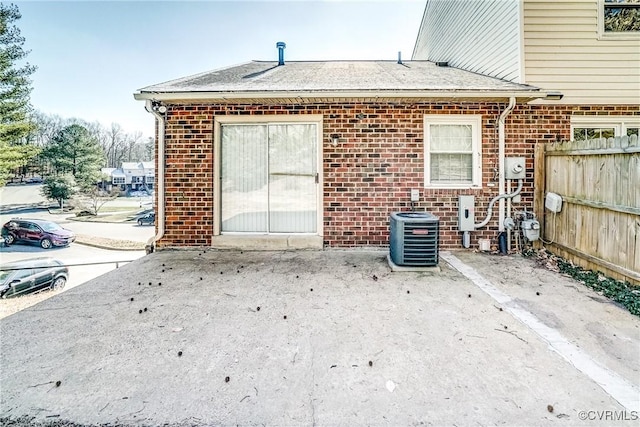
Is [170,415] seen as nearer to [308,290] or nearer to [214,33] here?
[308,290]

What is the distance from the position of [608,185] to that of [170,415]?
5.09 m

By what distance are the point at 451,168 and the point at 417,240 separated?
1.92 meters

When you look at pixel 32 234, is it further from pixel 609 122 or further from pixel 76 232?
pixel 609 122

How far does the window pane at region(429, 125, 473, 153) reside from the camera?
5.21 meters

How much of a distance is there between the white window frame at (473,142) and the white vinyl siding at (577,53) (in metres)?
1.37

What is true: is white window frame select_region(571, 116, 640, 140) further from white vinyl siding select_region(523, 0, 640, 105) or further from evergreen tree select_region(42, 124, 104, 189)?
evergreen tree select_region(42, 124, 104, 189)

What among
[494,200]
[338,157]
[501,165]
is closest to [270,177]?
[338,157]

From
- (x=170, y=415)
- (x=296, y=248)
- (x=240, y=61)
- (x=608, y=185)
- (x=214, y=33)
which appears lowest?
(x=170, y=415)

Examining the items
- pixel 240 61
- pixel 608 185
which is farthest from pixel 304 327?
pixel 240 61

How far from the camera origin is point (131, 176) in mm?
24156

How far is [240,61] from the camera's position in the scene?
775 cm

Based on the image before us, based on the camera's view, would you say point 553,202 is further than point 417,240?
Yes

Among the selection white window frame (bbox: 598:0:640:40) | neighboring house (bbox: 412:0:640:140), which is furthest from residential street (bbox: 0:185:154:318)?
white window frame (bbox: 598:0:640:40)

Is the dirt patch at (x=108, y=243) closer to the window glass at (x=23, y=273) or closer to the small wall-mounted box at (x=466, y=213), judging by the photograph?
the window glass at (x=23, y=273)
